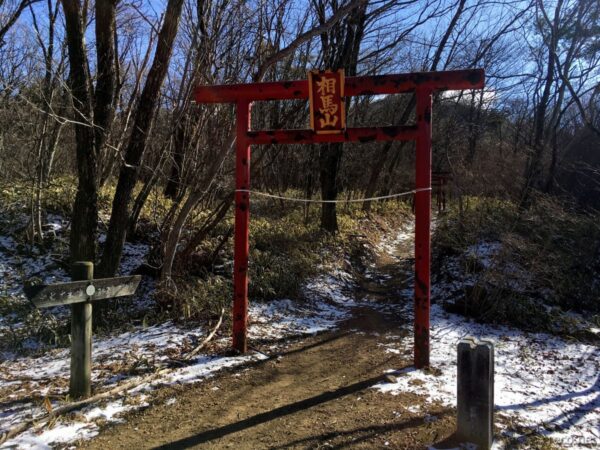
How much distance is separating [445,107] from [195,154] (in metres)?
16.7

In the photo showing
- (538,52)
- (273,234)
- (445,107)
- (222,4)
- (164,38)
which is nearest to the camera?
(164,38)

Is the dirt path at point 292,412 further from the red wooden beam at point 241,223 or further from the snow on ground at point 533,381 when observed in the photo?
the red wooden beam at point 241,223

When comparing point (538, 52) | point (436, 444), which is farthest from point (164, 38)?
point (538, 52)

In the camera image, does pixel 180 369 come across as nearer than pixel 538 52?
Yes

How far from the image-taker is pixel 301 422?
151 inches

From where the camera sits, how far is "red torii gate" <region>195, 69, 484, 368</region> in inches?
191

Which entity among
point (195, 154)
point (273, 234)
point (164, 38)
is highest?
point (164, 38)

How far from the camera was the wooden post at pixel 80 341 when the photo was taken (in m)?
3.93

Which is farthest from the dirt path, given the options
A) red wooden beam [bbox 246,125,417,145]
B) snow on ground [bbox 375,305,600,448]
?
red wooden beam [bbox 246,125,417,145]

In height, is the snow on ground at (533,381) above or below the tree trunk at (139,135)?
below

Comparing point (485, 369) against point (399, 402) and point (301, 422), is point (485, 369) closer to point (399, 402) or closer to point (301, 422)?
point (399, 402)

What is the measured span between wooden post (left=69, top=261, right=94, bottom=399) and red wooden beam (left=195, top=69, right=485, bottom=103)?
243cm

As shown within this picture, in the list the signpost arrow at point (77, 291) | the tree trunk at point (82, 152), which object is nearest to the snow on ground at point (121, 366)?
the signpost arrow at point (77, 291)

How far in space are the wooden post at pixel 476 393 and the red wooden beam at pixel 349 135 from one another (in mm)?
2380
